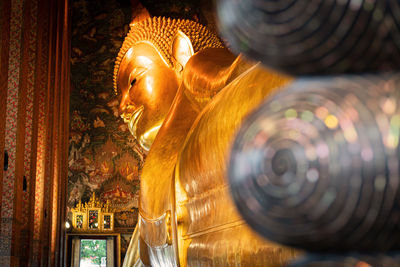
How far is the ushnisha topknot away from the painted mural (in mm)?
5687

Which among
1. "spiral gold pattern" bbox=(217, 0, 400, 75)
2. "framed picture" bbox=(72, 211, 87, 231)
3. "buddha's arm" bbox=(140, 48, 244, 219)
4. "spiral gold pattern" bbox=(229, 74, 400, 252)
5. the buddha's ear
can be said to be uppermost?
"framed picture" bbox=(72, 211, 87, 231)

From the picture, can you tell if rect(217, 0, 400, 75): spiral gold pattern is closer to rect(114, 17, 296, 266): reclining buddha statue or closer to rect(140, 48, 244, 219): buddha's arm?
rect(114, 17, 296, 266): reclining buddha statue

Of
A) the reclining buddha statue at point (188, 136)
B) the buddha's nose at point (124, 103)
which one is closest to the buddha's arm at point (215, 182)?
the reclining buddha statue at point (188, 136)

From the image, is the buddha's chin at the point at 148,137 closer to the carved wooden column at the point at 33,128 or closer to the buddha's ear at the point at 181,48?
the buddha's ear at the point at 181,48

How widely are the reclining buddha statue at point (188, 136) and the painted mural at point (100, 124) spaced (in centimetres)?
576

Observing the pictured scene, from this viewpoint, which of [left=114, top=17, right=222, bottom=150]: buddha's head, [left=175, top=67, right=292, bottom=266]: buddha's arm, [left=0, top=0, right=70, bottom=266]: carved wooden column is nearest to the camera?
[left=175, top=67, right=292, bottom=266]: buddha's arm

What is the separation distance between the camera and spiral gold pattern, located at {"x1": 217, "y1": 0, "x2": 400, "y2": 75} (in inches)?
9.5

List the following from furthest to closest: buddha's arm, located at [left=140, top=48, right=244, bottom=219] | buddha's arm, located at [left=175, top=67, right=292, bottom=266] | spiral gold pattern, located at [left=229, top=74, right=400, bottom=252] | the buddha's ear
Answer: the buddha's ear, buddha's arm, located at [left=140, top=48, right=244, bottom=219], buddha's arm, located at [left=175, top=67, right=292, bottom=266], spiral gold pattern, located at [left=229, top=74, right=400, bottom=252]

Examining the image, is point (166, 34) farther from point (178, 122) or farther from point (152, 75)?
point (178, 122)

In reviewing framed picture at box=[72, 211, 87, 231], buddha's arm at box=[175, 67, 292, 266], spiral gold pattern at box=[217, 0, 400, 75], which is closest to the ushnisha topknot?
buddha's arm at box=[175, 67, 292, 266]

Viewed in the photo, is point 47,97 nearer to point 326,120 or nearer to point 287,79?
point 287,79

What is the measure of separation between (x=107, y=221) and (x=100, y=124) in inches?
61.5

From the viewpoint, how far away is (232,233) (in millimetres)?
758

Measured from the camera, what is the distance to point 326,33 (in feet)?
0.81
